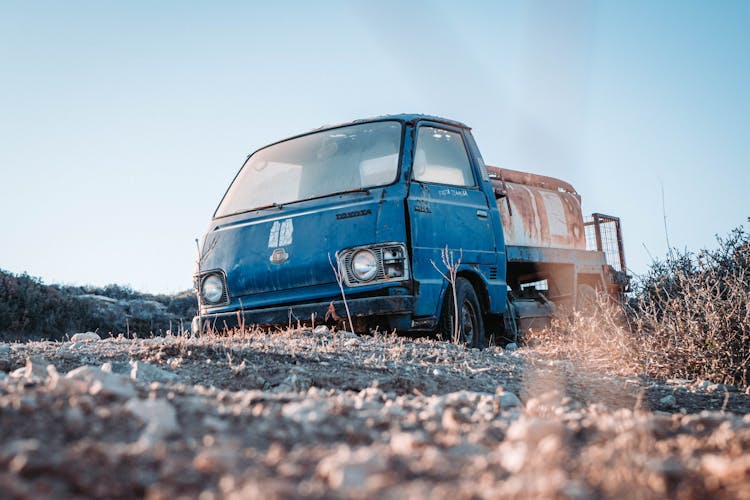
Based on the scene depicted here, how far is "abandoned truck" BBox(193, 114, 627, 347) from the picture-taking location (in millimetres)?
6633

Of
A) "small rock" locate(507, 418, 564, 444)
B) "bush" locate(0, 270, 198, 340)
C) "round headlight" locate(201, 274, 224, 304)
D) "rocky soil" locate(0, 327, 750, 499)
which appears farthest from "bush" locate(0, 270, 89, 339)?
"small rock" locate(507, 418, 564, 444)

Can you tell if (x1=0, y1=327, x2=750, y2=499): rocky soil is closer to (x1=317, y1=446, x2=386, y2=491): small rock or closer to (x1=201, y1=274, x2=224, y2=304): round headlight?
(x1=317, y1=446, x2=386, y2=491): small rock

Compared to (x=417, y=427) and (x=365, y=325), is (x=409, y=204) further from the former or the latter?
(x=417, y=427)

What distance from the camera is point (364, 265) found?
21.8 ft

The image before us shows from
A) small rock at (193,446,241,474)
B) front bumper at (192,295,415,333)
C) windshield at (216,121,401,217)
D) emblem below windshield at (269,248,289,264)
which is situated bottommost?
small rock at (193,446,241,474)

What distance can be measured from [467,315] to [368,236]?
1.46 meters

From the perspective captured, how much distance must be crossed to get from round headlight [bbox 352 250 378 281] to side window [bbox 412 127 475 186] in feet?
2.96

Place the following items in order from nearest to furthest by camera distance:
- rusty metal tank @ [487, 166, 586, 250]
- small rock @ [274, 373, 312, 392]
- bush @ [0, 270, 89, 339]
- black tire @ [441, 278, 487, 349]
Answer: small rock @ [274, 373, 312, 392] < black tire @ [441, 278, 487, 349] < rusty metal tank @ [487, 166, 586, 250] < bush @ [0, 270, 89, 339]

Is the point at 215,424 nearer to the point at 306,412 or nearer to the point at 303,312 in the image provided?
the point at 306,412

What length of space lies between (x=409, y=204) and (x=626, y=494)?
496 cm

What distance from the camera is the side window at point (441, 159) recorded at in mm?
7250

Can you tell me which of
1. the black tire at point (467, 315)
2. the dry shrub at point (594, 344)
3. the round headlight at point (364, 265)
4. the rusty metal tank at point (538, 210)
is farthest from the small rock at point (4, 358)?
the rusty metal tank at point (538, 210)

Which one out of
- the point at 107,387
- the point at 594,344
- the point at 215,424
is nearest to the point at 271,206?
the point at 594,344

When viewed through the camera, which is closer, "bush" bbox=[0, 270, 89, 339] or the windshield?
the windshield
